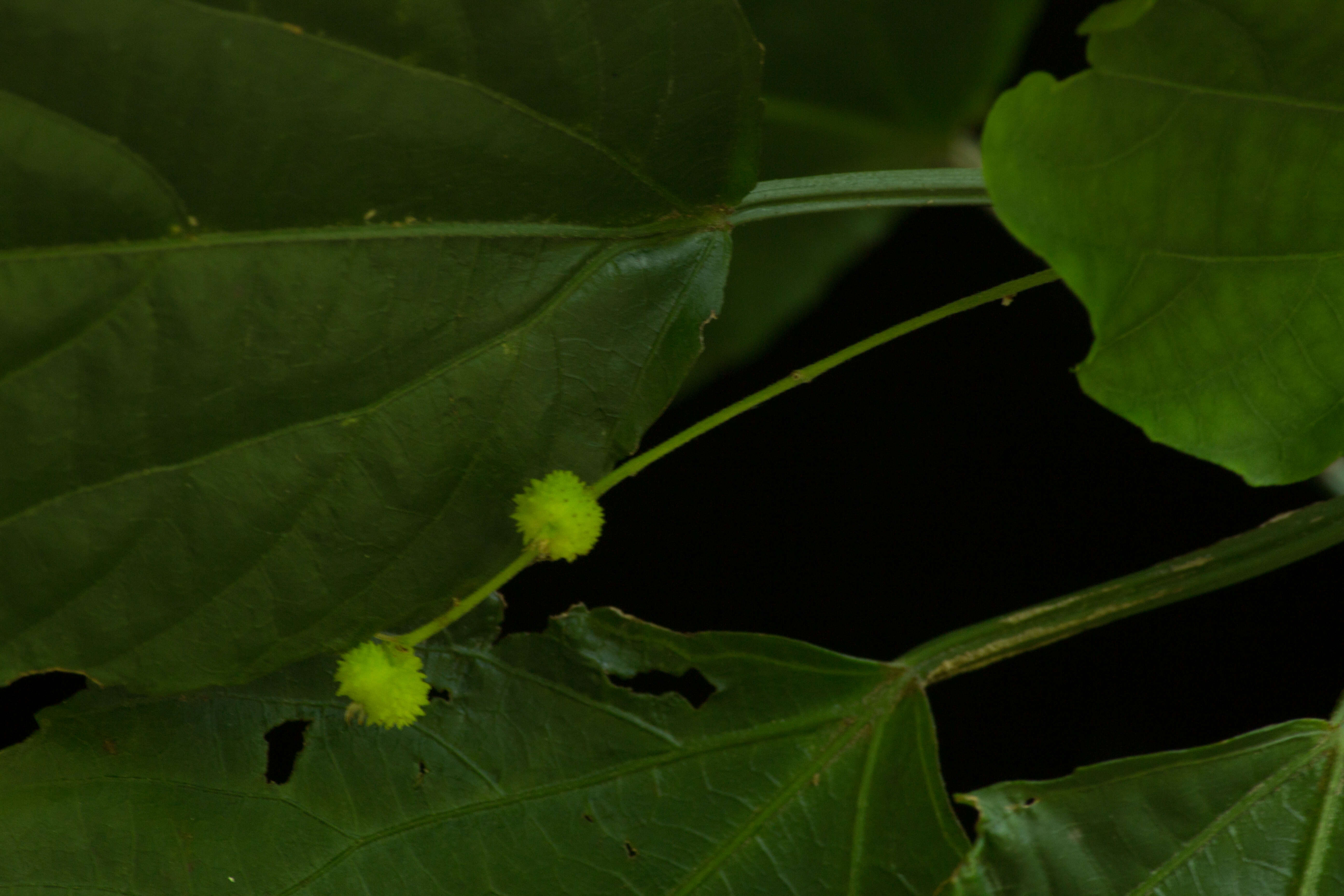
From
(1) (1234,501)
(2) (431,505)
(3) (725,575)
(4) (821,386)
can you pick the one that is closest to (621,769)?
(2) (431,505)

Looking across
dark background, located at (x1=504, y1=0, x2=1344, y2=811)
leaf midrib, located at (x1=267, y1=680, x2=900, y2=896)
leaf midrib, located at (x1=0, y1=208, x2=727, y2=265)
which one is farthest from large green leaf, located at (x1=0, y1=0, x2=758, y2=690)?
dark background, located at (x1=504, y1=0, x2=1344, y2=811)

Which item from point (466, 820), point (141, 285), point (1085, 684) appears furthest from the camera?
point (1085, 684)

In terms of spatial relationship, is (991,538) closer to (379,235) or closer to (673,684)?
(673,684)

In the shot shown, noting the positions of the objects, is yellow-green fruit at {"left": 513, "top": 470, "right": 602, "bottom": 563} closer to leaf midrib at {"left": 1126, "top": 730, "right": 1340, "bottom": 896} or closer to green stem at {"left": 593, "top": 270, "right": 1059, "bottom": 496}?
green stem at {"left": 593, "top": 270, "right": 1059, "bottom": 496}

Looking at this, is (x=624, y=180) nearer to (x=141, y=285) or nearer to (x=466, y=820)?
(x=141, y=285)

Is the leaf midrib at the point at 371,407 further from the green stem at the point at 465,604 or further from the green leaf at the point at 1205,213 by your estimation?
the green leaf at the point at 1205,213

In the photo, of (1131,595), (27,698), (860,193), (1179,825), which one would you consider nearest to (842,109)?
Answer: (860,193)

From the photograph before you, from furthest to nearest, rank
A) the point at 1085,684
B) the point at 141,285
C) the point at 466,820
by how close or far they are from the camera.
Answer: the point at 1085,684 < the point at 466,820 < the point at 141,285
